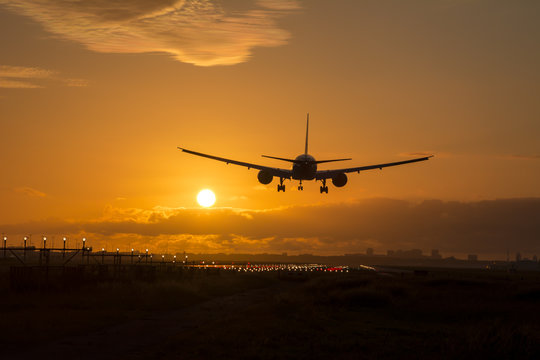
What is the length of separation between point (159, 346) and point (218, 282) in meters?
61.6

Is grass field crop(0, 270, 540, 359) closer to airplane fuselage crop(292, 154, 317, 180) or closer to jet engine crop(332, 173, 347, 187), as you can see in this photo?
jet engine crop(332, 173, 347, 187)

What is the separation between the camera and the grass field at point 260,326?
26.7 m

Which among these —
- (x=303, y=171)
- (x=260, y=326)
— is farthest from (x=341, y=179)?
(x=260, y=326)

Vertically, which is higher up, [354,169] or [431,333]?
[354,169]

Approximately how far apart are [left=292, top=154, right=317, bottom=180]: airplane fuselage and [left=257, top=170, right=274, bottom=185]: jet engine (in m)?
2.82

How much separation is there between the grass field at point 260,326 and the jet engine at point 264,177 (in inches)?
457

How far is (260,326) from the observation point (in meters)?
35.6

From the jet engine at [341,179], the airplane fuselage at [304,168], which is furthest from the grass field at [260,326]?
the airplane fuselage at [304,168]

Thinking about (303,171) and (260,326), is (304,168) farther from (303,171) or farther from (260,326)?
(260,326)

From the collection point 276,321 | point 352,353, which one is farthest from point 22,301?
point 352,353

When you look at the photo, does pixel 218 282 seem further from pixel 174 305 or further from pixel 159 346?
pixel 159 346

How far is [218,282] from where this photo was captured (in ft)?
289

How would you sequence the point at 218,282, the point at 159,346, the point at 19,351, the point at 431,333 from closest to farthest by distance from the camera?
1. the point at 19,351
2. the point at 159,346
3. the point at 431,333
4. the point at 218,282

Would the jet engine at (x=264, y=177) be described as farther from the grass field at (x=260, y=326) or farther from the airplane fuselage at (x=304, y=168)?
the grass field at (x=260, y=326)
